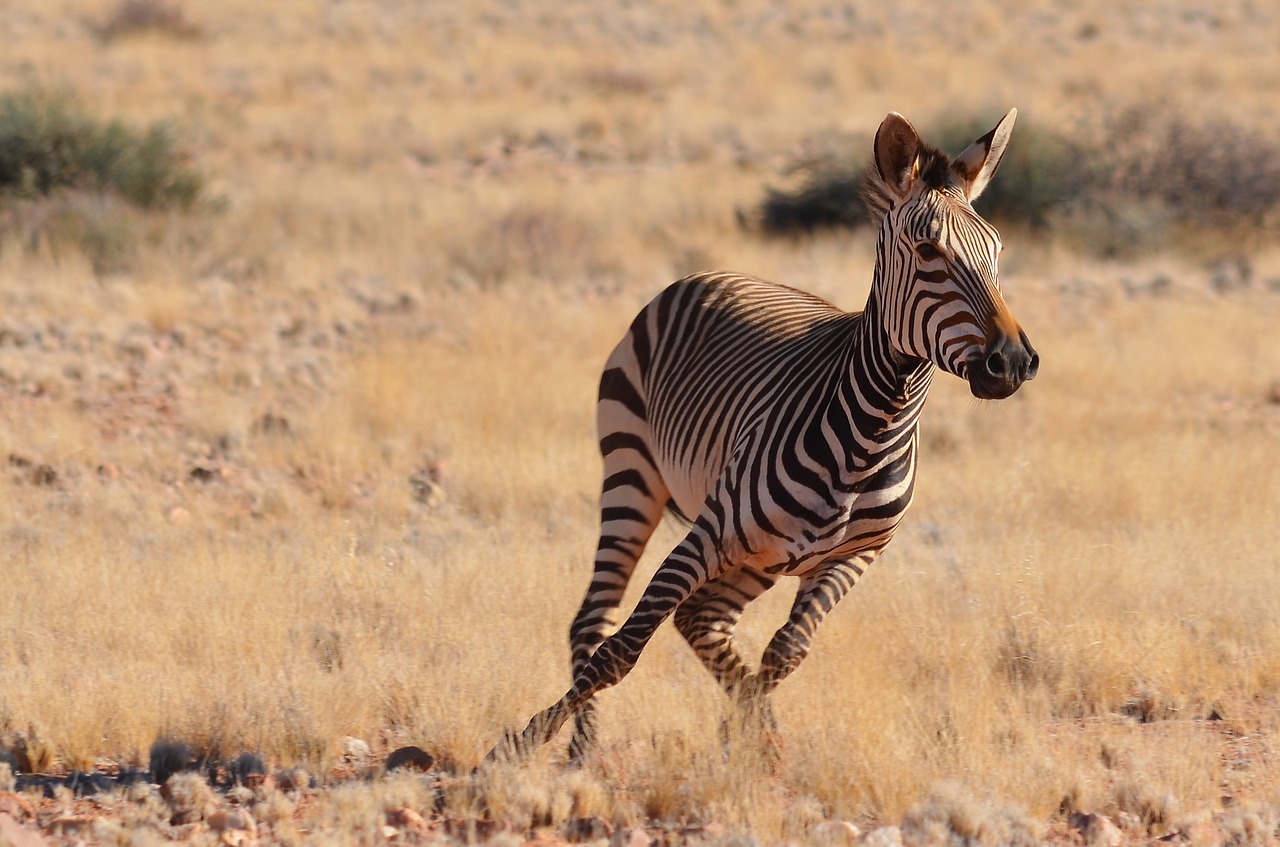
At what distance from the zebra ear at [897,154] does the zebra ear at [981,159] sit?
17 cm

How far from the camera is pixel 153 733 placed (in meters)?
5.46

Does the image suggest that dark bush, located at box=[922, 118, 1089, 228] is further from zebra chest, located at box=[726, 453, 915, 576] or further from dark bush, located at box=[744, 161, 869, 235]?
zebra chest, located at box=[726, 453, 915, 576]

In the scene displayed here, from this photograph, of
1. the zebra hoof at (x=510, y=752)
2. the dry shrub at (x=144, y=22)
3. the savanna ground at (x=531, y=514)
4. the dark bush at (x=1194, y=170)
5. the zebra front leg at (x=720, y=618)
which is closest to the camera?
the zebra hoof at (x=510, y=752)

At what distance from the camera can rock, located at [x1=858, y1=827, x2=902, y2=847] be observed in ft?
15.1

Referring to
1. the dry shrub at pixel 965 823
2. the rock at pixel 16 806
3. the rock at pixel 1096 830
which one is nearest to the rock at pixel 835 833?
the dry shrub at pixel 965 823

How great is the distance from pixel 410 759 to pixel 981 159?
9.20 feet

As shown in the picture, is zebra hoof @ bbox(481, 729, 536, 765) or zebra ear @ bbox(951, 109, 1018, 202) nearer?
zebra ear @ bbox(951, 109, 1018, 202)

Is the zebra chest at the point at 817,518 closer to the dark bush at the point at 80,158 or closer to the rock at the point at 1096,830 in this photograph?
the rock at the point at 1096,830

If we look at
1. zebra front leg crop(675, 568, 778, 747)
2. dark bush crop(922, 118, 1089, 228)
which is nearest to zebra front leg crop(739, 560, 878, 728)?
zebra front leg crop(675, 568, 778, 747)

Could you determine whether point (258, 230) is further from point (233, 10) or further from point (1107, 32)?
point (1107, 32)

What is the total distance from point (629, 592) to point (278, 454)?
10.0ft

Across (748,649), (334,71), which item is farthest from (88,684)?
(334,71)

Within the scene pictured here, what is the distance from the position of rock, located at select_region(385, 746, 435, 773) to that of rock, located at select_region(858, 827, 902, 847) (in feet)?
5.16

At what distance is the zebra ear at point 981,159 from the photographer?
16.1ft
